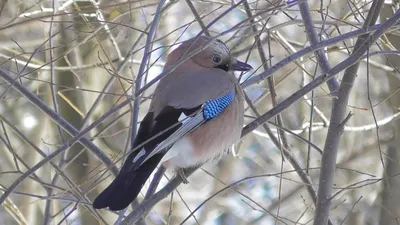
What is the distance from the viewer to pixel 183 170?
3736 millimetres

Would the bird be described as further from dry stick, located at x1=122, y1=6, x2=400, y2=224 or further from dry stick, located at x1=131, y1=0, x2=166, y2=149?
dry stick, located at x1=122, y1=6, x2=400, y2=224

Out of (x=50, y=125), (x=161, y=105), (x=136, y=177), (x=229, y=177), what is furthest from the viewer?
(x=229, y=177)

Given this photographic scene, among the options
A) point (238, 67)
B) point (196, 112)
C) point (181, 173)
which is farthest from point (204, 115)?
point (238, 67)

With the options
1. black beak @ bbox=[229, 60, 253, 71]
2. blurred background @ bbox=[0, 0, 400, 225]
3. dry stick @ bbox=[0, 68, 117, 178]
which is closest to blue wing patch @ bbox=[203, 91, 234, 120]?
black beak @ bbox=[229, 60, 253, 71]

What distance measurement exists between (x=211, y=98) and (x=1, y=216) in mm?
6331

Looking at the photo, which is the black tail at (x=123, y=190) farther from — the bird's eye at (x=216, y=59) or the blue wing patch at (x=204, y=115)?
the bird's eye at (x=216, y=59)

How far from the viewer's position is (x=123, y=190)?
10.3ft

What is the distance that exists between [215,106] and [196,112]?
14cm

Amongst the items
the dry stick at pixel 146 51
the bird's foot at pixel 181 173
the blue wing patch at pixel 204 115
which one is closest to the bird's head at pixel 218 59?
the blue wing patch at pixel 204 115

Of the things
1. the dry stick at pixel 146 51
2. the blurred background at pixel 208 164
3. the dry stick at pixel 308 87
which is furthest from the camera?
the blurred background at pixel 208 164

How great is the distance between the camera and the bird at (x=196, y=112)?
3502 millimetres

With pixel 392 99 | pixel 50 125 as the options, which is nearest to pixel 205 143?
pixel 392 99

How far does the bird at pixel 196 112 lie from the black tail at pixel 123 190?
0.05m

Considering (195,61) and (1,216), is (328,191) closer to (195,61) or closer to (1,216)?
(195,61)
